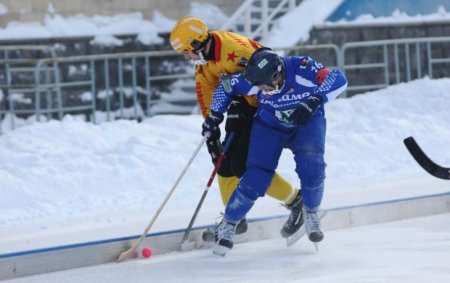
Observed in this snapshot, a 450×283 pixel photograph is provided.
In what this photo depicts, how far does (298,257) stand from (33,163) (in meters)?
4.42

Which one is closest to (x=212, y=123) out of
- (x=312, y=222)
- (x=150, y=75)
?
(x=312, y=222)

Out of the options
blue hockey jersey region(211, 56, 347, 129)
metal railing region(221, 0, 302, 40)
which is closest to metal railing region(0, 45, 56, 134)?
metal railing region(221, 0, 302, 40)

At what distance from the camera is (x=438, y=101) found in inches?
562

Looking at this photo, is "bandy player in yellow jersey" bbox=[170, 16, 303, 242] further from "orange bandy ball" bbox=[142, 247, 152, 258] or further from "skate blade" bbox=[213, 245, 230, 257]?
"orange bandy ball" bbox=[142, 247, 152, 258]

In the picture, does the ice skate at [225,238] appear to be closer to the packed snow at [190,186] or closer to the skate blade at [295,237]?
the packed snow at [190,186]

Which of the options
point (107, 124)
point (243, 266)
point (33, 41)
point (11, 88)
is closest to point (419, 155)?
point (243, 266)

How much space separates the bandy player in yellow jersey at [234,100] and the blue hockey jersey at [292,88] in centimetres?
20

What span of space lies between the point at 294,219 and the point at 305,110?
0.88 meters

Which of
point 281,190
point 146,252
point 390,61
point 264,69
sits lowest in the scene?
point 390,61

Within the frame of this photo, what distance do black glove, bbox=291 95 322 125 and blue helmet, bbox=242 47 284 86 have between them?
20cm

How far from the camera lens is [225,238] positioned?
7496 mm

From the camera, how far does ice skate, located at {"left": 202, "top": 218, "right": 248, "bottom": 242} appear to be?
7.79 m

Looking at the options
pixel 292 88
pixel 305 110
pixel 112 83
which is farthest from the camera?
pixel 112 83

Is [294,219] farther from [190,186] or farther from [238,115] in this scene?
[190,186]
